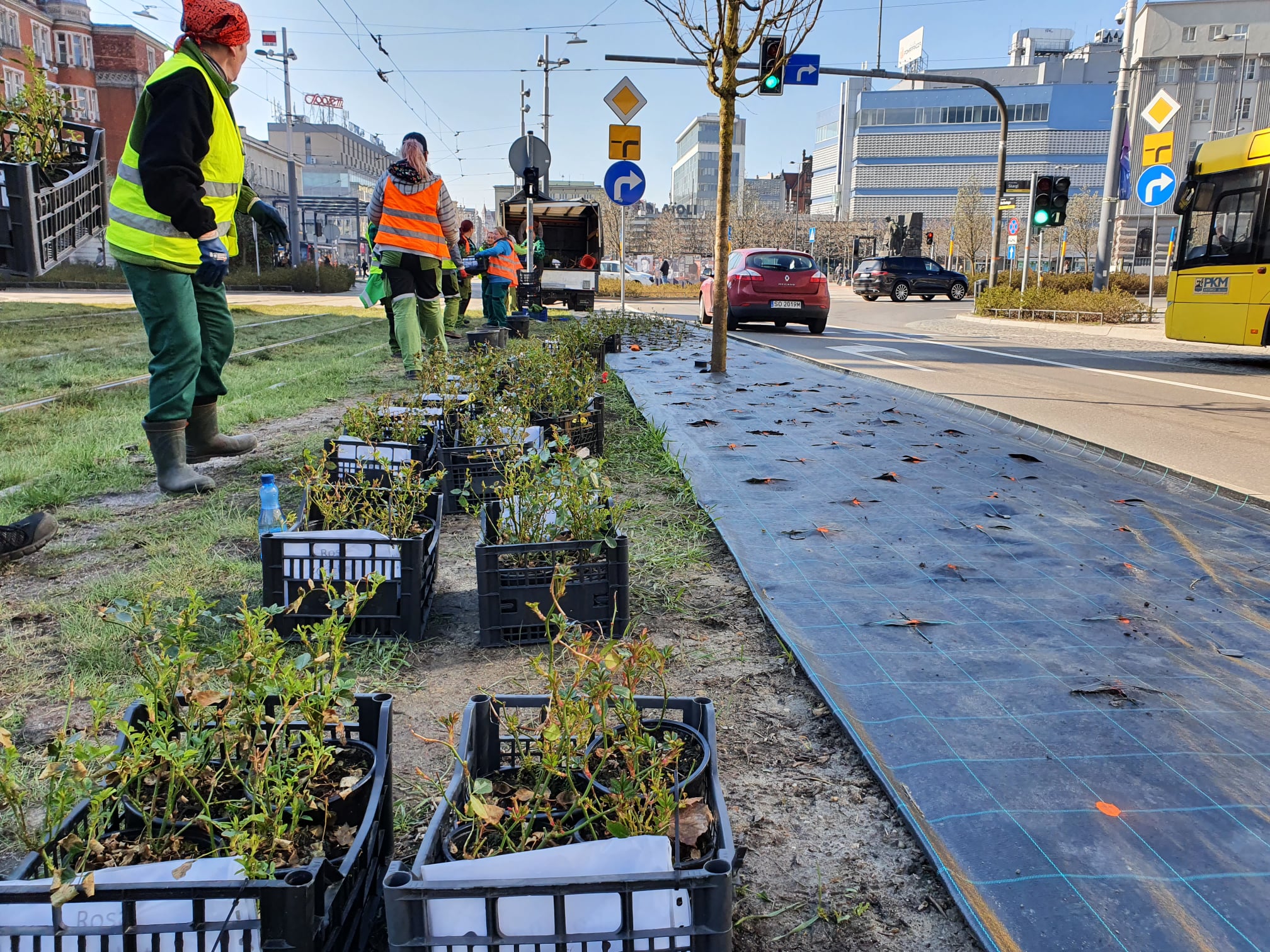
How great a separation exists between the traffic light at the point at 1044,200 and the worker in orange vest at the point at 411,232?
16472 millimetres

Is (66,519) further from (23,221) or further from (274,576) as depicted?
(274,576)

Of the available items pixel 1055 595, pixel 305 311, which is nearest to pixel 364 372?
pixel 1055 595

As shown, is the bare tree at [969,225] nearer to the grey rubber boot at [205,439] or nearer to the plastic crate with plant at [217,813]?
the grey rubber boot at [205,439]

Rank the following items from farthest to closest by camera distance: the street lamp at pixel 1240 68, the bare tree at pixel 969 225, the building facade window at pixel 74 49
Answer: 1. the street lamp at pixel 1240 68
2. the building facade window at pixel 74 49
3. the bare tree at pixel 969 225

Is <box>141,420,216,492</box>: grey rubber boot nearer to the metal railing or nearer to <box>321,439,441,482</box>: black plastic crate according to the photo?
the metal railing

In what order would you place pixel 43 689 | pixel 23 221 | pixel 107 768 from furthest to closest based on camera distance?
1. pixel 23 221
2. pixel 43 689
3. pixel 107 768

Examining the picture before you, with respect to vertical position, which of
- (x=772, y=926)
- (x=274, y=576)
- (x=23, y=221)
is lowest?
(x=772, y=926)

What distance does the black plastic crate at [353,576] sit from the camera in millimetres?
3086

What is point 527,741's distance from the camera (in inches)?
76.2

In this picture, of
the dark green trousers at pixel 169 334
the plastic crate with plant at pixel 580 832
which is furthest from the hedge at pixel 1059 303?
the plastic crate with plant at pixel 580 832

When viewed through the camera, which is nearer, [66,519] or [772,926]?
[772,926]

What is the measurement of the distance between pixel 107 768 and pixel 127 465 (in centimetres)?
449

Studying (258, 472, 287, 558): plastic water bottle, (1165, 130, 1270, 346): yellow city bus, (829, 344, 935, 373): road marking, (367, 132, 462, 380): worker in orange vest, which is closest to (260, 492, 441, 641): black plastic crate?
(258, 472, 287, 558): plastic water bottle

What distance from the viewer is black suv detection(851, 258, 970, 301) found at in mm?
39594
